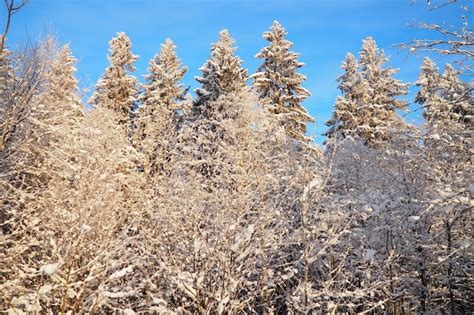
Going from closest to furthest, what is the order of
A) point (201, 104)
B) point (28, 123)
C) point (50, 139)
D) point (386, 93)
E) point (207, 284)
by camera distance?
point (207, 284) → point (28, 123) → point (50, 139) → point (201, 104) → point (386, 93)

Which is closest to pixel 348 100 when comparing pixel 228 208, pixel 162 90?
pixel 162 90

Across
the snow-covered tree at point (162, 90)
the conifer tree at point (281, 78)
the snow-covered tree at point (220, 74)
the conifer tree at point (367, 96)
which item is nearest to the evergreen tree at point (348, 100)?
the conifer tree at point (367, 96)

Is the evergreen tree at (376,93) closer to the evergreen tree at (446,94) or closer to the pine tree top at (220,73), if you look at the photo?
the pine tree top at (220,73)

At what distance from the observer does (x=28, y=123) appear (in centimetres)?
1109

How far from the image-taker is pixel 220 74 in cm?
1989

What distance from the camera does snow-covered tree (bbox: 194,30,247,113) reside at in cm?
1984

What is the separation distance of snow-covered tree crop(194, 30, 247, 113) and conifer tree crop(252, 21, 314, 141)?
1335 mm

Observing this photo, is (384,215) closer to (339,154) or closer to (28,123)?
(339,154)


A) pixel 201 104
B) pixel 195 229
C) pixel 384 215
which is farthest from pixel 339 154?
pixel 195 229

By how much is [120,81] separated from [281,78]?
10.3 m

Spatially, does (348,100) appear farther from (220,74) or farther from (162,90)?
(162,90)

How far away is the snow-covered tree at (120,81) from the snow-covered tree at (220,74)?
519 cm

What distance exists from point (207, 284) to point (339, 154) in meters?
10.5

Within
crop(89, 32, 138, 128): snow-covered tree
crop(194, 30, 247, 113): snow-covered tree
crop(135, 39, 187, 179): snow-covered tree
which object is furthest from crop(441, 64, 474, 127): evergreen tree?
crop(89, 32, 138, 128): snow-covered tree
